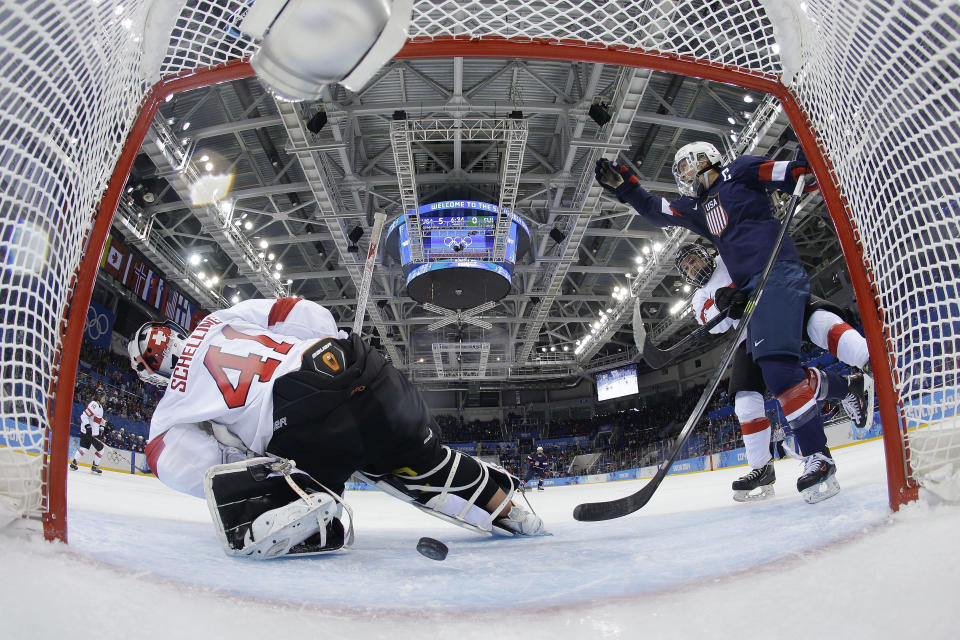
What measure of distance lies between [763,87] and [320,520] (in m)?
1.81

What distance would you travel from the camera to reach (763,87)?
5.33ft

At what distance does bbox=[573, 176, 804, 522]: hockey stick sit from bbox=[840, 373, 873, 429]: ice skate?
1.73 feet

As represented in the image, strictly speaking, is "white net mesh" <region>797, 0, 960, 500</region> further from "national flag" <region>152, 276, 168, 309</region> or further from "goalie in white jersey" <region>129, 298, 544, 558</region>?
"national flag" <region>152, 276, 168, 309</region>

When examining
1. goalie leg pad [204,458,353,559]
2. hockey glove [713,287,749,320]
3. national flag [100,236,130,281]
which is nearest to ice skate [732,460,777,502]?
hockey glove [713,287,749,320]

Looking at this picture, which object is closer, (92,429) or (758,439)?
(758,439)

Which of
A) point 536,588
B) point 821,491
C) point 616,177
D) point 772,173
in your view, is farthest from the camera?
point 616,177

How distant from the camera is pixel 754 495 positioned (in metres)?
2.30

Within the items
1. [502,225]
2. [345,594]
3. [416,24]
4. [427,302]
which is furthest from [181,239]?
[345,594]

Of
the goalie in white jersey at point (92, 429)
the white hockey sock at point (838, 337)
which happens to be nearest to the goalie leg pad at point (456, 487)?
the white hockey sock at point (838, 337)

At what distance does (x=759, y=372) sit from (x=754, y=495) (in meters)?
0.56

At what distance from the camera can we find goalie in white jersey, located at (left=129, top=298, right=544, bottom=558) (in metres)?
1.24

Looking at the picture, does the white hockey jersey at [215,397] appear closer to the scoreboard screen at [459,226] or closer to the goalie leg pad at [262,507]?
the goalie leg pad at [262,507]

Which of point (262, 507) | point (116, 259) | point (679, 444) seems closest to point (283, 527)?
point (262, 507)

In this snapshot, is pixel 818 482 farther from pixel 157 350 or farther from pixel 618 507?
pixel 157 350
